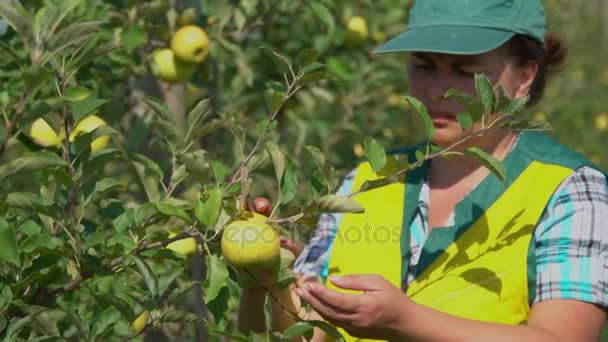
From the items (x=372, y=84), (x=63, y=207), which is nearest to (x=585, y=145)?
(x=372, y=84)

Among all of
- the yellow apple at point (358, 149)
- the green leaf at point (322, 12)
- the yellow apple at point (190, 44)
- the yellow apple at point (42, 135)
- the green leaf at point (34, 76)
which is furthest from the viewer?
the yellow apple at point (358, 149)

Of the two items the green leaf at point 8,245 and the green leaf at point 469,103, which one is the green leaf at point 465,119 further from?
the green leaf at point 8,245

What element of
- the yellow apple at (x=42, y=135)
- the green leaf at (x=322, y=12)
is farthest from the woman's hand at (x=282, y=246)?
the green leaf at (x=322, y=12)

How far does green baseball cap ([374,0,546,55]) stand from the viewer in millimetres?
1670

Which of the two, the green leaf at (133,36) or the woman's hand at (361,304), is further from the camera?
the green leaf at (133,36)

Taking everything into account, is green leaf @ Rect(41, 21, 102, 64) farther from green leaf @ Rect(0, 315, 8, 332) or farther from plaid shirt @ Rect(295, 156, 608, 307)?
plaid shirt @ Rect(295, 156, 608, 307)

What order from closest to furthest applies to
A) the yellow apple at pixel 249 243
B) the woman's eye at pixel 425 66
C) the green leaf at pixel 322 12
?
1. the yellow apple at pixel 249 243
2. the woman's eye at pixel 425 66
3. the green leaf at pixel 322 12

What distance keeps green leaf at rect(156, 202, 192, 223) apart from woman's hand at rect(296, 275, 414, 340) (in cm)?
17

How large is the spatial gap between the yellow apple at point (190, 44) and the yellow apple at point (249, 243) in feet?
3.29

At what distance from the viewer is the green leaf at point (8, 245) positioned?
1315 mm

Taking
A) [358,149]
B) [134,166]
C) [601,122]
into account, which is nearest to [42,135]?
[134,166]

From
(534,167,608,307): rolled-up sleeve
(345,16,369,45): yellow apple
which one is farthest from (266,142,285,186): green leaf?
(345,16,369,45): yellow apple

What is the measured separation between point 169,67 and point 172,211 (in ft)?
3.32

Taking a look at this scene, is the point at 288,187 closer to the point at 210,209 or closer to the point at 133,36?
the point at 210,209
